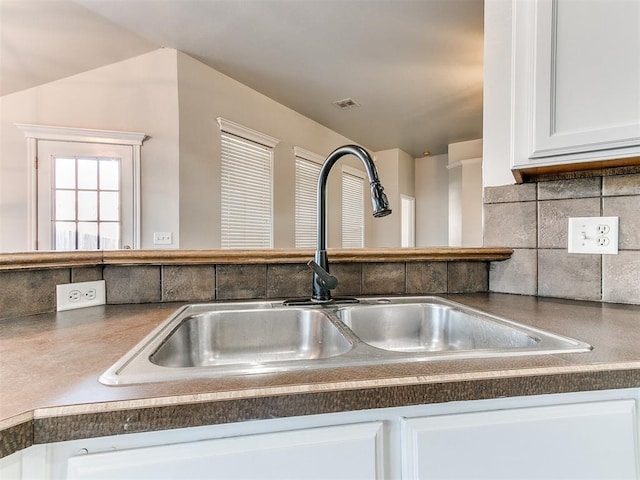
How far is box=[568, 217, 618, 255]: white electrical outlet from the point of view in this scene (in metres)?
0.99

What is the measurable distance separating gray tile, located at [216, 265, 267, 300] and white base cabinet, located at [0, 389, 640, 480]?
2.12ft

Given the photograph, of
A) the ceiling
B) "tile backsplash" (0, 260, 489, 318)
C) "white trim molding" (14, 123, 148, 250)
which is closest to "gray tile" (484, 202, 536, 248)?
"tile backsplash" (0, 260, 489, 318)

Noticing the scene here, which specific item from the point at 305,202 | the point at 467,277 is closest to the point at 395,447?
the point at 467,277

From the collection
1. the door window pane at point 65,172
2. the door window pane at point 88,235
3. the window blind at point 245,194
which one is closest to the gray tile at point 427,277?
the window blind at point 245,194

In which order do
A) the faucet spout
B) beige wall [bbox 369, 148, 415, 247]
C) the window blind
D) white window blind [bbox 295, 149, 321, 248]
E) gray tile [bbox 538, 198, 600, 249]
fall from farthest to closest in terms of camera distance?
1. beige wall [bbox 369, 148, 415, 247]
2. white window blind [bbox 295, 149, 321, 248]
3. the window blind
4. gray tile [bbox 538, 198, 600, 249]
5. the faucet spout

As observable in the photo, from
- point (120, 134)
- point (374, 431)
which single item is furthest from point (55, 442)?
point (120, 134)

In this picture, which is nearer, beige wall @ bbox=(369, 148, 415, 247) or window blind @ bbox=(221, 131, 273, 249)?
window blind @ bbox=(221, 131, 273, 249)

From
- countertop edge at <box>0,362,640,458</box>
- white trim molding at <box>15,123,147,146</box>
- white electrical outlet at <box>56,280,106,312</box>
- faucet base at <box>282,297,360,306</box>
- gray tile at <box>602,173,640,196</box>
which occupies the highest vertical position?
white trim molding at <box>15,123,147,146</box>

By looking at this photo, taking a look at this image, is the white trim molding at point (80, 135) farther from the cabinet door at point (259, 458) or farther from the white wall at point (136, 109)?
the cabinet door at point (259, 458)

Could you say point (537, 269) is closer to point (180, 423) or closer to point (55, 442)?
point (180, 423)

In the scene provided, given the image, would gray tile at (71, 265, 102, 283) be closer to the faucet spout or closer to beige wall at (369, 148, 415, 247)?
the faucet spout

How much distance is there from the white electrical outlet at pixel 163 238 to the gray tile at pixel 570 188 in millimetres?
2502

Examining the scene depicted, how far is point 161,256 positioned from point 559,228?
123cm

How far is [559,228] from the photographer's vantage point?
1.08 m
